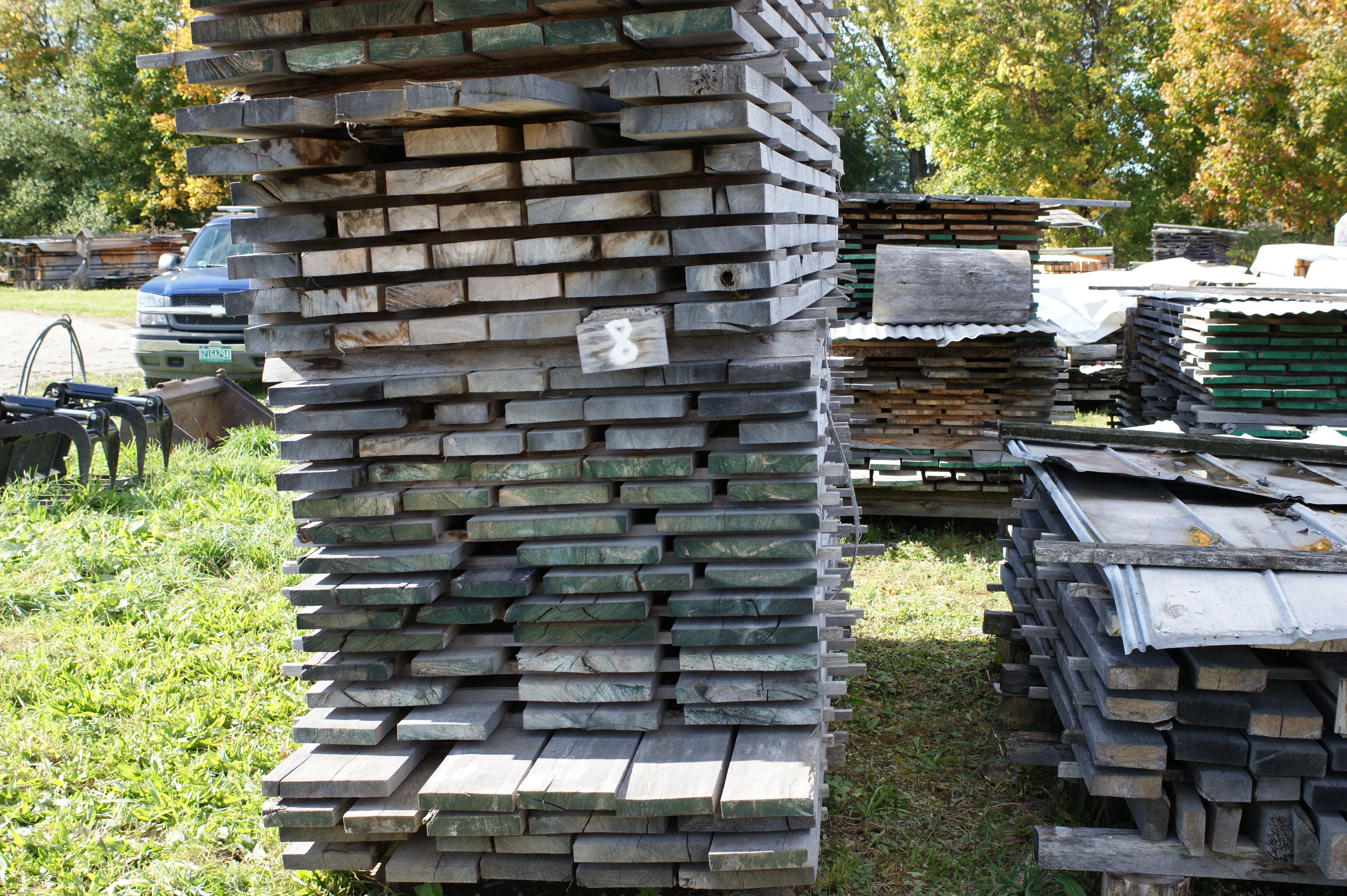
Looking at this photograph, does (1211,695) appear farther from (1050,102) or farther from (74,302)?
(74,302)

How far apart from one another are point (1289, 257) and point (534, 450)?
15.1 m

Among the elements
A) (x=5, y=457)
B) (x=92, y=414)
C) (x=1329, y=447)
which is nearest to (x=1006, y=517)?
(x=1329, y=447)

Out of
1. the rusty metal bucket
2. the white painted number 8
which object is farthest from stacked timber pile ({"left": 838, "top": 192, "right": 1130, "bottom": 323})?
the white painted number 8

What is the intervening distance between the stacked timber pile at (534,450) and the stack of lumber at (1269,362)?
22.5 feet

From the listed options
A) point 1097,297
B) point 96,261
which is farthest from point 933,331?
point 96,261

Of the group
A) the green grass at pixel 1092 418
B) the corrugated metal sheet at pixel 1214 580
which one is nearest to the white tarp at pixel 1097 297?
the green grass at pixel 1092 418

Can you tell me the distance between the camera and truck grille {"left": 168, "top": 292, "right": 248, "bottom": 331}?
1229 cm

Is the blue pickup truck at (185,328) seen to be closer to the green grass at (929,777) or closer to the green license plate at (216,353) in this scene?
the green license plate at (216,353)

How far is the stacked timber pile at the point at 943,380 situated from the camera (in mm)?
8156

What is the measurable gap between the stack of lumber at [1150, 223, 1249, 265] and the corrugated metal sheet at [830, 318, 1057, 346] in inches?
672

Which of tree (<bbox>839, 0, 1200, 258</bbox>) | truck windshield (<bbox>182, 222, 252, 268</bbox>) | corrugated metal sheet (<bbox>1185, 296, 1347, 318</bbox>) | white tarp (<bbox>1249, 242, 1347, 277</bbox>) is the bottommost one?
corrugated metal sheet (<bbox>1185, 296, 1347, 318</bbox>)

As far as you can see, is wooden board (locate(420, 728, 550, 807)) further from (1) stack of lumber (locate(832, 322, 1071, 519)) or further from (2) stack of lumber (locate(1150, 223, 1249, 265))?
(2) stack of lumber (locate(1150, 223, 1249, 265))

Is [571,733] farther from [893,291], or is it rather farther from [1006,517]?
[893,291]

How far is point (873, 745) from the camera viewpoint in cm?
475
